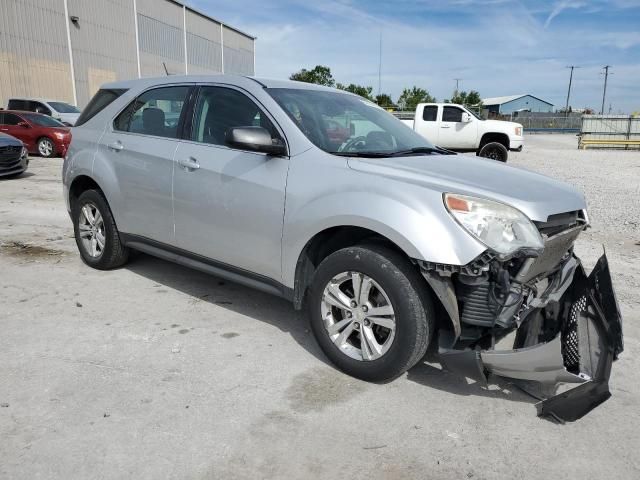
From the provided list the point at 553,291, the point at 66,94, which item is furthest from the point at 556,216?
the point at 66,94

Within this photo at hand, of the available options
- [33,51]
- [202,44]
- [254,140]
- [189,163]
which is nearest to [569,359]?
[254,140]

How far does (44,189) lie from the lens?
10.4 metres

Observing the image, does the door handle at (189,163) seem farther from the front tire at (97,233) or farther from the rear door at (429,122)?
Answer: the rear door at (429,122)

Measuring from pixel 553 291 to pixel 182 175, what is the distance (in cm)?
274

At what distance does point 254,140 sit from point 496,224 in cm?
158

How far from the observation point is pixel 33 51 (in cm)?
2595

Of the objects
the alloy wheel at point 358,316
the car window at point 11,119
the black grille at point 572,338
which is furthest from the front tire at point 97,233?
the car window at point 11,119

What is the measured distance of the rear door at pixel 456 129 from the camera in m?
17.0

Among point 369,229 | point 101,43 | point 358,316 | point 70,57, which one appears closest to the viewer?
point 369,229

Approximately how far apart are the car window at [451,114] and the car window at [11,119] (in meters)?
13.2

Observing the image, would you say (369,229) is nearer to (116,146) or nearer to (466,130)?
(116,146)

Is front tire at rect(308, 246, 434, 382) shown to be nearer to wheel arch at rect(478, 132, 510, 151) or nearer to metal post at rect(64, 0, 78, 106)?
wheel arch at rect(478, 132, 510, 151)

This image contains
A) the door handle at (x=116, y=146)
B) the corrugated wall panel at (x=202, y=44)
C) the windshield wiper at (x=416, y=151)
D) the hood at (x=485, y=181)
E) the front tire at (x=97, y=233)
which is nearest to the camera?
the hood at (x=485, y=181)

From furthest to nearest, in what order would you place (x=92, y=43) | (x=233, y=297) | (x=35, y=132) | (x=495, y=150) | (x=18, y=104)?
(x=92, y=43)
(x=18, y=104)
(x=495, y=150)
(x=35, y=132)
(x=233, y=297)
